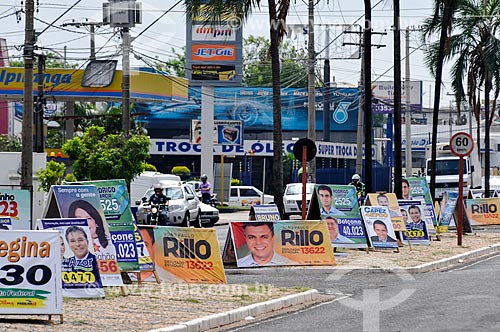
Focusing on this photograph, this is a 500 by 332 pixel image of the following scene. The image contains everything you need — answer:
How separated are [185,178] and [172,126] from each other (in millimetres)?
23244

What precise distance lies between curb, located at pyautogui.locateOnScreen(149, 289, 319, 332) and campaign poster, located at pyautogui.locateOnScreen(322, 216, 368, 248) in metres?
6.73

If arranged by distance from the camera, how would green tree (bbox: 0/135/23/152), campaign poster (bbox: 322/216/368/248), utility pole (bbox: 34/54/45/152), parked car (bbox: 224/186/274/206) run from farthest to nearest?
green tree (bbox: 0/135/23/152) → parked car (bbox: 224/186/274/206) → utility pole (bbox: 34/54/45/152) → campaign poster (bbox: 322/216/368/248)

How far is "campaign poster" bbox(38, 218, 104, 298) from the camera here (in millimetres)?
13523

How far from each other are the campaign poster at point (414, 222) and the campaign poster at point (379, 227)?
1.82 metres

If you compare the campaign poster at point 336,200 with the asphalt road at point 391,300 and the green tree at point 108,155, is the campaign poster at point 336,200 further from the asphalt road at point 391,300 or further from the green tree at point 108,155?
the green tree at point 108,155

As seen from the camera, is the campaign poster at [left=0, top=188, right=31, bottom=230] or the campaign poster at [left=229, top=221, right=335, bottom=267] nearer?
the campaign poster at [left=0, top=188, right=31, bottom=230]

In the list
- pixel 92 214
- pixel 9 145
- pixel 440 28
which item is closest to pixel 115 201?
pixel 92 214

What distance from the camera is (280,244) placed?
19.9 m

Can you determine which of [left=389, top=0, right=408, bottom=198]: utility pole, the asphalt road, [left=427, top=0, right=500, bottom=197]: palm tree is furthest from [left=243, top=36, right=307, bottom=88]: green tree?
the asphalt road

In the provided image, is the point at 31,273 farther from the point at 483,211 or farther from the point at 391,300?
the point at 483,211

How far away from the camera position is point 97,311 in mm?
12758

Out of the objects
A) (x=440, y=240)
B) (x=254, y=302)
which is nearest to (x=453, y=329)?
(x=254, y=302)

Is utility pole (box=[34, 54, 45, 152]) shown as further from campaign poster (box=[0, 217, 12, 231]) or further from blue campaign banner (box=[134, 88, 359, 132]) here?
blue campaign banner (box=[134, 88, 359, 132])

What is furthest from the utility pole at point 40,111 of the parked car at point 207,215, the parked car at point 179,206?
the parked car at point 207,215
